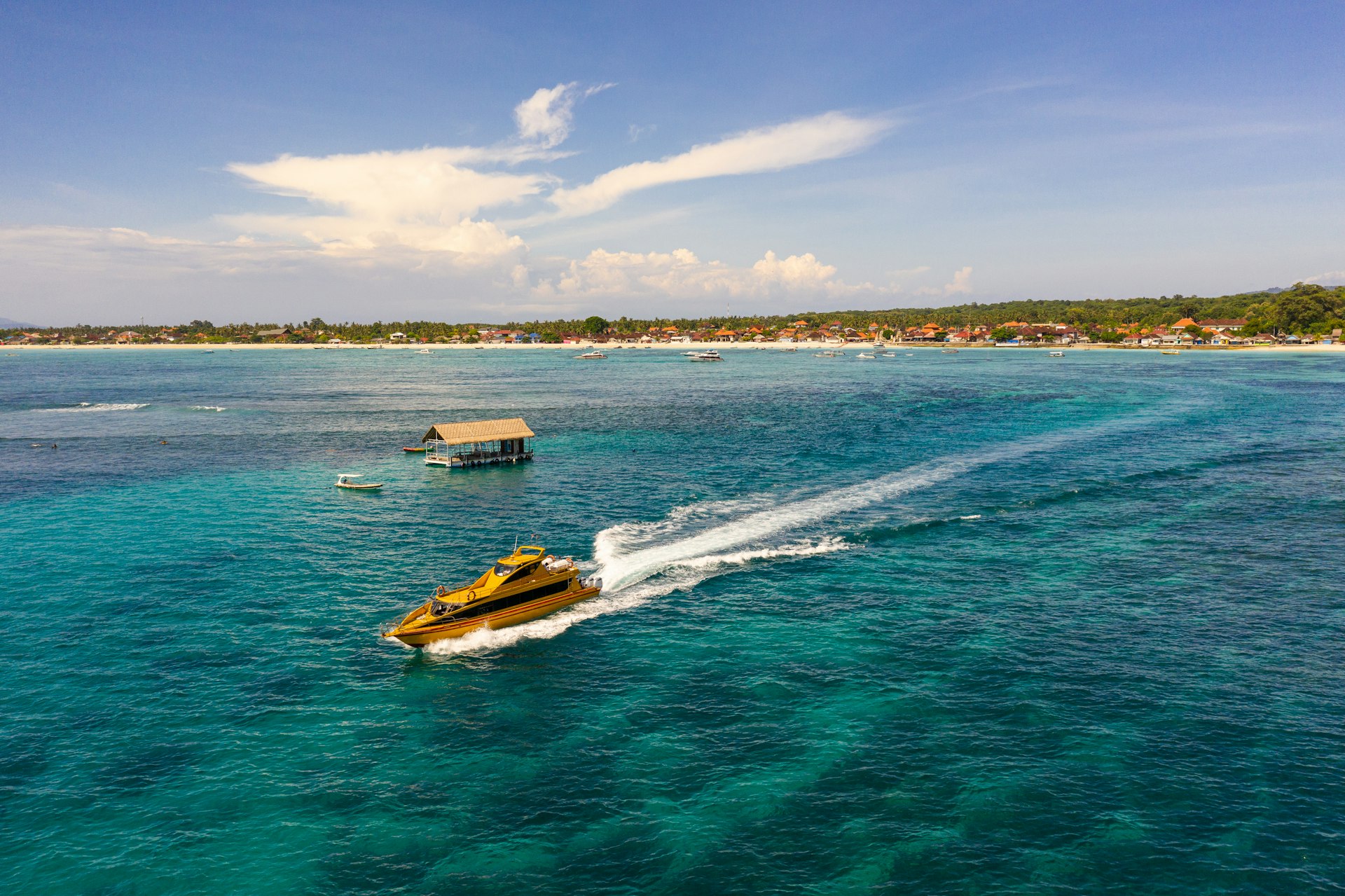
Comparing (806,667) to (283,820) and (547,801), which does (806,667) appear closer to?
(547,801)

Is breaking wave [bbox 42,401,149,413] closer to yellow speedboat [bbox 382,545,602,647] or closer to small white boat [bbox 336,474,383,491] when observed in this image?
small white boat [bbox 336,474,383,491]

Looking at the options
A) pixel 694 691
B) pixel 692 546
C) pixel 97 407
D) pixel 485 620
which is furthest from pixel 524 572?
pixel 97 407

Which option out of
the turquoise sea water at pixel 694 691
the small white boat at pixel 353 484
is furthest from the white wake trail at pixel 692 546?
the small white boat at pixel 353 484

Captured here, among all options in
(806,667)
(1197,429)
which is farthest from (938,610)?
(1197,429)

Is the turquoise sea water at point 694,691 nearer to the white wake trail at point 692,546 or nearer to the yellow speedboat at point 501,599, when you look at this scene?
the white wake trail at point 692,546

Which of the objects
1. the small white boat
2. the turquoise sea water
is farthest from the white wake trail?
the small white boat

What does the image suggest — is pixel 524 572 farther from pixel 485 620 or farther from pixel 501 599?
pixel 485 620
